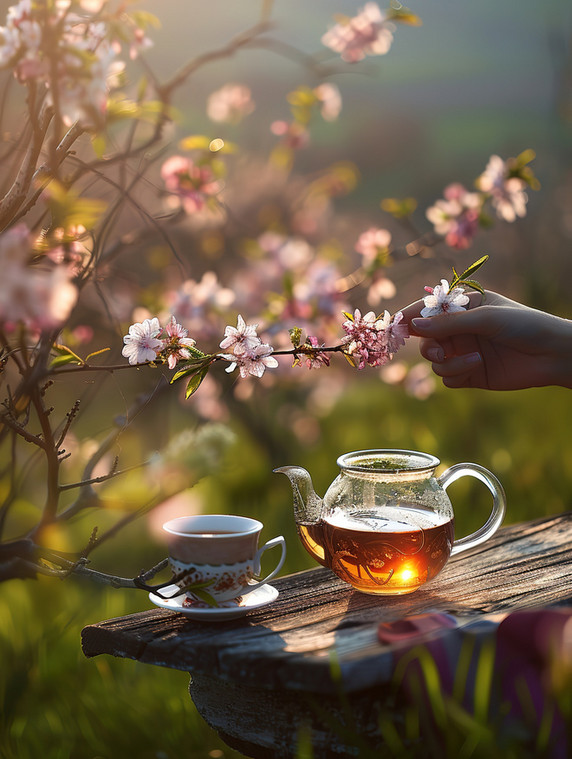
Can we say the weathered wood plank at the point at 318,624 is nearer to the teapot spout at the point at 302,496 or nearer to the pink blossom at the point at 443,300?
the teapot spout at the point at 302,496

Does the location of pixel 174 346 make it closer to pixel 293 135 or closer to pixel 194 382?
pixel 194 382

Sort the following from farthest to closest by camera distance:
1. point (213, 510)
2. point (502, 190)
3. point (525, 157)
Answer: point (213, 510), point (502, 190), point (525, 157)

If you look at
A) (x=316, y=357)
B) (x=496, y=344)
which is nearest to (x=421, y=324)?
(x=316, y=357)

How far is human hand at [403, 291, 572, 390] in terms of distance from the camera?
1.31 m

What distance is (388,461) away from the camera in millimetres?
1311

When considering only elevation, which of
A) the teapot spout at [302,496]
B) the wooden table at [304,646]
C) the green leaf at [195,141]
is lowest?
the wooden table at [304,646]

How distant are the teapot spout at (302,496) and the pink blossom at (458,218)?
3.61ft

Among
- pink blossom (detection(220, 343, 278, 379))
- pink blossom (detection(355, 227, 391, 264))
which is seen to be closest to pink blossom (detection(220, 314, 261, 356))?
pink blossom (detection(220, 343, 278, 379))

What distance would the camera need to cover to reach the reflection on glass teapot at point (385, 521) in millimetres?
1152

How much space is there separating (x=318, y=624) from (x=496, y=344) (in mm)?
712

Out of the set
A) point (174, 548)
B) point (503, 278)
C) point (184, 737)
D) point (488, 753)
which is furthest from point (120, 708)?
point (503, 278)

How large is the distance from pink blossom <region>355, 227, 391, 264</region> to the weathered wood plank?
102 centimetres

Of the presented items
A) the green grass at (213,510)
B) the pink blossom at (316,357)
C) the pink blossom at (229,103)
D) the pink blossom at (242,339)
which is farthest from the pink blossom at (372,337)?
the pink blossom at (229,103)

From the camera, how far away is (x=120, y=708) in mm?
1709
